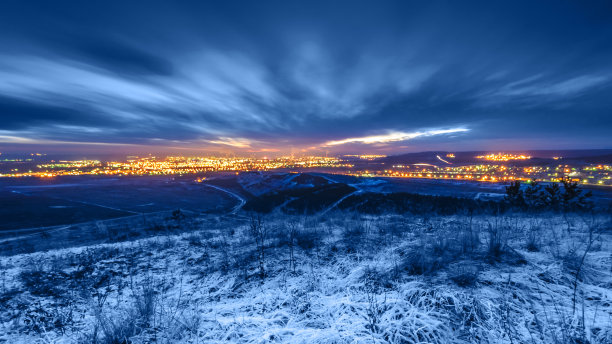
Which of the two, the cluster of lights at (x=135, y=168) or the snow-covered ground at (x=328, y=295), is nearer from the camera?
the snow-covered ground at (x=328, y=295)

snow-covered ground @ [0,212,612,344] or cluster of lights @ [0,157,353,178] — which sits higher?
snow-covered ground @ [0,212,612,344]

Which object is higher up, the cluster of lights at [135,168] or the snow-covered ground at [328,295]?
the snow-covered ground at [328,295]

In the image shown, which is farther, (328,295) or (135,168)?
(135,168)

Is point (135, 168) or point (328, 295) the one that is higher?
point (328, 295)

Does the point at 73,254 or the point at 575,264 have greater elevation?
the point at 575,264

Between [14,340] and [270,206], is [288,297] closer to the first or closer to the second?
[14,340]

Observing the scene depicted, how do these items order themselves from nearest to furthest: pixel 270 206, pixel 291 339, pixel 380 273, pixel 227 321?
pixel 291 339
pixel 227 321
pixel 380 273
pixel 270 206

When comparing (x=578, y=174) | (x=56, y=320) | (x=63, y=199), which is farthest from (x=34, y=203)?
(x=578, y=174)

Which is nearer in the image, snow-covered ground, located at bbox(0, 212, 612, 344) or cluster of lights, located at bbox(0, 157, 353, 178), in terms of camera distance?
snow-covered ground, located at bbox(0, 212, 612, 344)
